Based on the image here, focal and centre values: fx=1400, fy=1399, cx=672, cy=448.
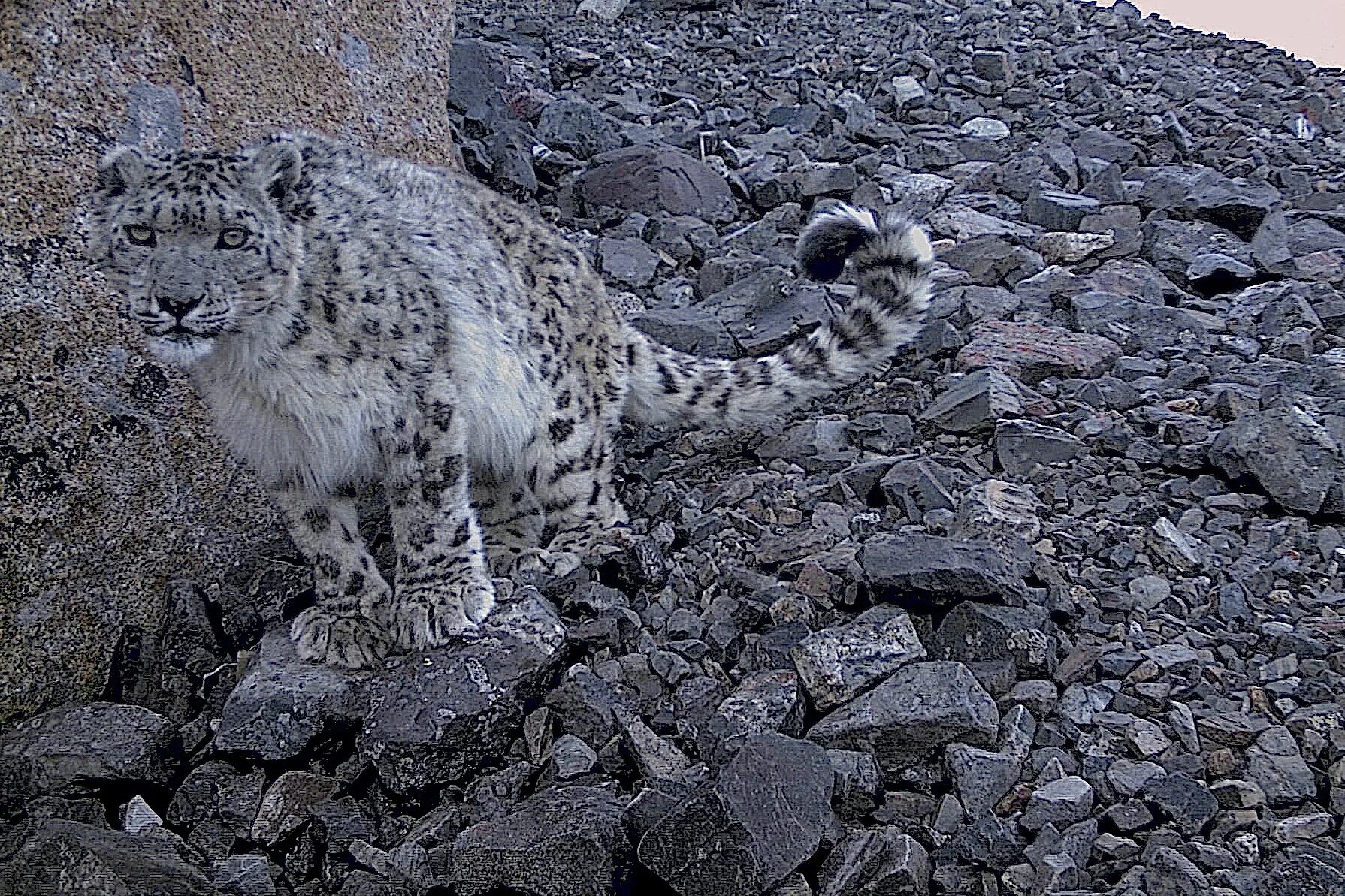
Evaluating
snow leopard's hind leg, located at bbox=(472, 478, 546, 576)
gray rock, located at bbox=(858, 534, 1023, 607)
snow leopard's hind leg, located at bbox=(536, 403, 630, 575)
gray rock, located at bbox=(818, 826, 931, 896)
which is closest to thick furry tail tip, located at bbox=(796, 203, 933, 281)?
snow leopard's hind leg, located at bbox=(536, 403, 630, 575)

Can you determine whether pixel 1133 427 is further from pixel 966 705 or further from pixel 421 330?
pixel 421 330

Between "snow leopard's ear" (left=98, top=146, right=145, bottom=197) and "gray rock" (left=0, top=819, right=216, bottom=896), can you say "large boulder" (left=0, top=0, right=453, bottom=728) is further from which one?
"gray rock" (left=0, top=819, right=216, bottom=896)

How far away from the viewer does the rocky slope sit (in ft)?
8.65

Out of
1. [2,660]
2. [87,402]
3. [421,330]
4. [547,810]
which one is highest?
[421,330]

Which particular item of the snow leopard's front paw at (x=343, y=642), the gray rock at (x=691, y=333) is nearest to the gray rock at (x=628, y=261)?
the gray rock at (x=691, y=333)

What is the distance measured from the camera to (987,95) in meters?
7.55

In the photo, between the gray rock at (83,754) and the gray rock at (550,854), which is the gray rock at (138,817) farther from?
the gray rock at (550,854)

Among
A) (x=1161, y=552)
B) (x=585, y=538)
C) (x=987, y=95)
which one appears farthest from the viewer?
(x=987, y=95)

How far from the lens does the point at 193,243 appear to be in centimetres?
308

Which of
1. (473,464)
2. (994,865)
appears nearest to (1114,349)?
(473,464)

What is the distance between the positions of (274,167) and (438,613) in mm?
1135

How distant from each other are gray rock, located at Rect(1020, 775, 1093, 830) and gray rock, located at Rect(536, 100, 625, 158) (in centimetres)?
Result: 465

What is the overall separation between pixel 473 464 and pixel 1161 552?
1.95 m

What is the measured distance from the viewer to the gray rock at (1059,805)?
2.67 m
